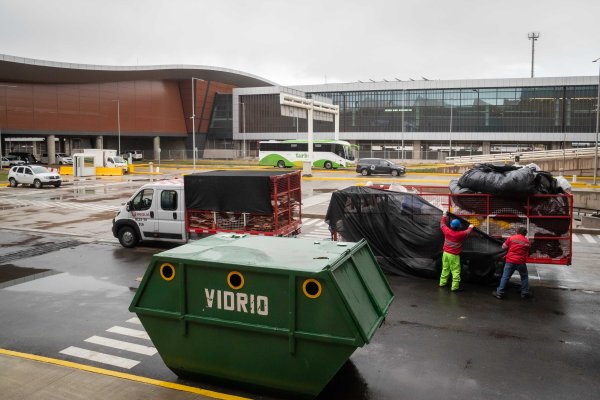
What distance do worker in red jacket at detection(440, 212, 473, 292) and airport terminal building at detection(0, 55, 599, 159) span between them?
62713 millimetres

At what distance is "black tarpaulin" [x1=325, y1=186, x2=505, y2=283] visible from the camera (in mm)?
12430

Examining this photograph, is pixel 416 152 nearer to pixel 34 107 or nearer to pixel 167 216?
pixel 34 107

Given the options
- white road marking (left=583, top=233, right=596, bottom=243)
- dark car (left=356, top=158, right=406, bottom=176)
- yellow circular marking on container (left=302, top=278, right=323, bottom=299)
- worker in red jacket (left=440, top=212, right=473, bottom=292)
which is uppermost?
dark car (left=356, top=158, right=406, bottom=176)

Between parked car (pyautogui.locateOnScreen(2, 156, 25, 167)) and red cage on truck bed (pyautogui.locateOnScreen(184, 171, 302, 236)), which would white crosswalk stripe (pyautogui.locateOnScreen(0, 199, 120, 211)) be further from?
parked car (pyautogui.locateOnScreen(2, 156, 25, 167))

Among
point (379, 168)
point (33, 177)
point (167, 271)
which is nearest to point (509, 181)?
point (167, 271)

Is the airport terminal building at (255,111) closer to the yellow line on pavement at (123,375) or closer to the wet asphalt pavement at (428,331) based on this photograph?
the wet asphalt pavement at (428,331)

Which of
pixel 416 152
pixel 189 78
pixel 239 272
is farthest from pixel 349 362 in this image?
pixel 189 78

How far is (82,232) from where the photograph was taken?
20172mm

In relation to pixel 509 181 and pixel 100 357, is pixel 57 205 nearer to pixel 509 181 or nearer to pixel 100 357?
pixel 100 357

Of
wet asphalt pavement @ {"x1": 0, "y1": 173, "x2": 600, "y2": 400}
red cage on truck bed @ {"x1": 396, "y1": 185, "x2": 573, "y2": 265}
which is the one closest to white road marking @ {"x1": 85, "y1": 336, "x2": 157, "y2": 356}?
wet asphalt pavement @ {"x1": 0, "y1": 173, "x2": 600, "y2": 400}

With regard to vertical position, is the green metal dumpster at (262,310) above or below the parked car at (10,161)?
below

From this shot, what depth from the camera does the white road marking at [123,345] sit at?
327 inches

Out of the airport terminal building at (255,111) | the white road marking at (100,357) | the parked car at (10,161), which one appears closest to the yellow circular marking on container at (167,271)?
the white road marking at (100,357)

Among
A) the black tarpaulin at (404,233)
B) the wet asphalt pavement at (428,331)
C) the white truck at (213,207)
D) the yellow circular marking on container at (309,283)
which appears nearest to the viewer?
the yellow circular marking on container at (309,283)
